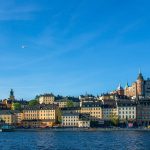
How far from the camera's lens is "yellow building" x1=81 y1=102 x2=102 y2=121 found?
405ft

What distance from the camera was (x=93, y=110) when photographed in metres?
126

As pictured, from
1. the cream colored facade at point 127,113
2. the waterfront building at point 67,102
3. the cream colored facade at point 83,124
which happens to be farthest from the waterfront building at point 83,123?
the waterfront building at point 67,102

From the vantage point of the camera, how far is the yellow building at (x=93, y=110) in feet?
405

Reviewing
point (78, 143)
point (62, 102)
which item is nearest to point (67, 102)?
point (62, 102)

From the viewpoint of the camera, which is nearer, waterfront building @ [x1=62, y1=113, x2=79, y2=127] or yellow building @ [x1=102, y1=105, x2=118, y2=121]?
waterfront building @ [x1=62, y1=113, x2=79, y2=127]

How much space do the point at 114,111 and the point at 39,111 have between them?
19737mm

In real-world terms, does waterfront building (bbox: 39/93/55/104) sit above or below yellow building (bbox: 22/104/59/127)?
above

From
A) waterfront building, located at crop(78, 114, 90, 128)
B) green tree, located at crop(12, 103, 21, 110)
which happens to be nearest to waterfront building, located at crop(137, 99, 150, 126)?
waterfront building, located at crop(78, 114, 90, 128)

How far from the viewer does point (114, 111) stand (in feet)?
→ 406

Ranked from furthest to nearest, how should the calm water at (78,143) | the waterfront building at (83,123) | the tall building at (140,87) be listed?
the tall building at (140,87) → the waterfront building at (83,123) → the calm water at (78,143)

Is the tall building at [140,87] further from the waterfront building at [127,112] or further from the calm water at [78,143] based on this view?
the calm water at [78,143]

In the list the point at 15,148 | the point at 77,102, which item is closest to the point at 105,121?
the point at 77,102

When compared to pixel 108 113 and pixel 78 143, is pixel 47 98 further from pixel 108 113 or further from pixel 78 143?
pixel 78 143

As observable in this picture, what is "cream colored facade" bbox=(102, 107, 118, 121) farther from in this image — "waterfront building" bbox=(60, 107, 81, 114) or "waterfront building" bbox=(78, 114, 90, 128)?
"waterfront building" bbox=(78, 114, 90, 128)
